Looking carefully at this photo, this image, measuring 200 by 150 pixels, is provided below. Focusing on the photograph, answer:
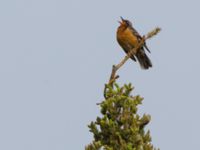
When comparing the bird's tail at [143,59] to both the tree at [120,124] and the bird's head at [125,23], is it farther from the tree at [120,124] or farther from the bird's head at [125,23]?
the tree at [120,124]

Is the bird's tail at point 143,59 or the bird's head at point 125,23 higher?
the bird's head at point 125,23

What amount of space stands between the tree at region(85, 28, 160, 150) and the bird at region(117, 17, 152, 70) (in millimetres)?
6505

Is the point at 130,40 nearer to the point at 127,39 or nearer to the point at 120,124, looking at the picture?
the point at 127,39

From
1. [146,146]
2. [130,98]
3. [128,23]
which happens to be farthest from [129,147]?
[128,23]

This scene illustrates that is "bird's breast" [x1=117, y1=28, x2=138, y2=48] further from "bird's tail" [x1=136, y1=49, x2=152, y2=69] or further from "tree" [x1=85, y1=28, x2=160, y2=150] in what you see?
"tree" [x1=85, y1=28, x2=160, y2=150]

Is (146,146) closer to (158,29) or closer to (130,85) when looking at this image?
(130,85)

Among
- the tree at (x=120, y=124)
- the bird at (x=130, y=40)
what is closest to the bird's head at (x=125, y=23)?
the bird at (x=130, y=40)

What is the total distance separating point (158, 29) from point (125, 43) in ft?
18.3

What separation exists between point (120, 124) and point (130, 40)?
762cm

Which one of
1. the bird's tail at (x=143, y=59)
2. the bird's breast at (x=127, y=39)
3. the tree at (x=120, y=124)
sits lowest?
the tree at (x=120, y=124)

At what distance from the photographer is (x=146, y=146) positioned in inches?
360

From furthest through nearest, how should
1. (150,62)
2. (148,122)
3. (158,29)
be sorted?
1. (150,62)
2. (158,29)
3. (148,122)

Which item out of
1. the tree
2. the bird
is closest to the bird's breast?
the bird

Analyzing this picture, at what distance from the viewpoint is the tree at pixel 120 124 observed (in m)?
9.17
